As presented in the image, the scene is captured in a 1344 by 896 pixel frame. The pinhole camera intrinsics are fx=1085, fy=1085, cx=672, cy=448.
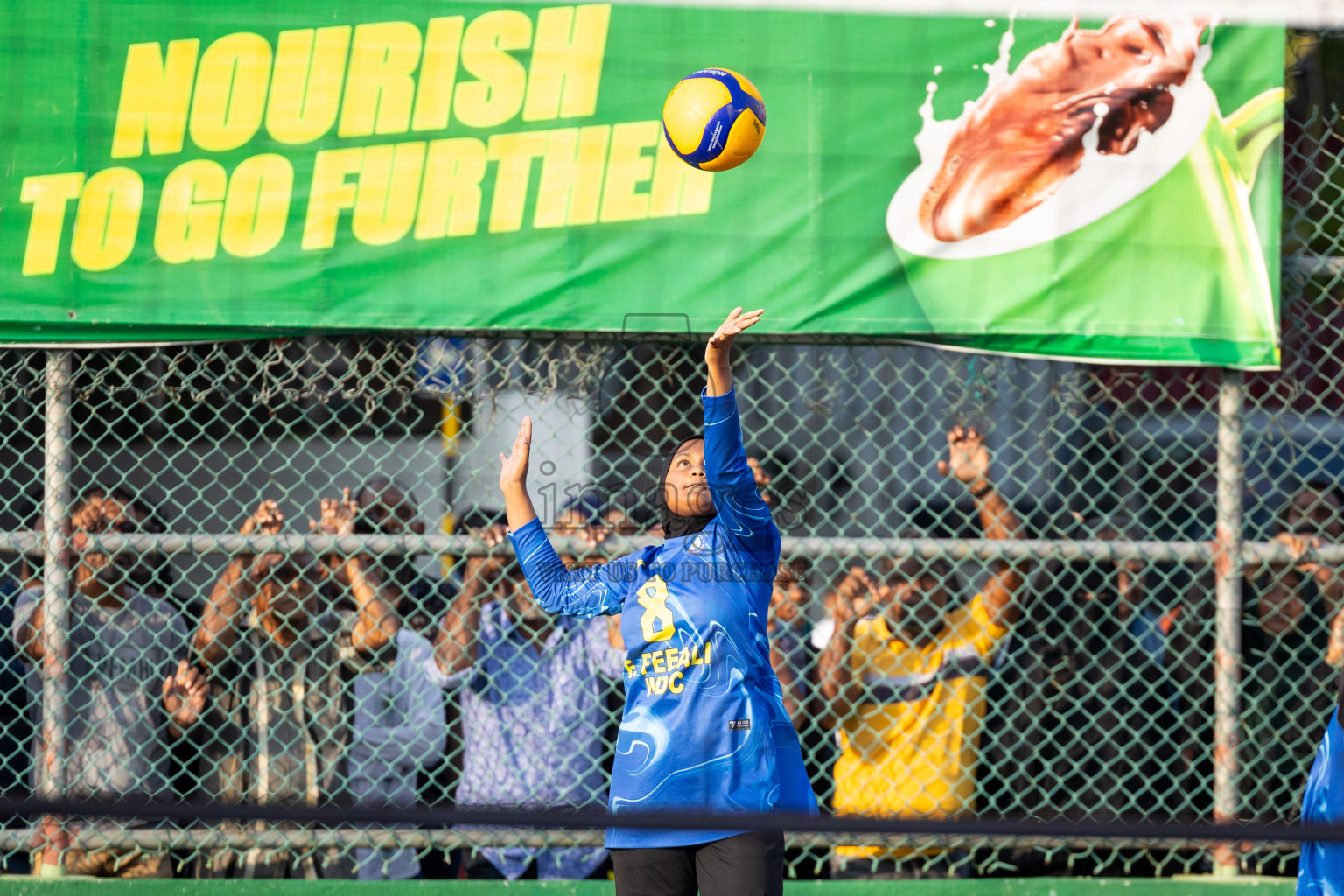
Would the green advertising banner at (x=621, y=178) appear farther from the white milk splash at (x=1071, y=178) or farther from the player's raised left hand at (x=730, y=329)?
the player's raised left hand at (x=730, y=329)

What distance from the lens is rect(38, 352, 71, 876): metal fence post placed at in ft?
11.8

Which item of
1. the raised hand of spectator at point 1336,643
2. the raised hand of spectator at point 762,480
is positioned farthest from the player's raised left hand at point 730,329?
the raised hand of spectator at point 1336,643

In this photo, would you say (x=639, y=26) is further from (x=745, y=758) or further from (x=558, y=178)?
(x=745, y=758)

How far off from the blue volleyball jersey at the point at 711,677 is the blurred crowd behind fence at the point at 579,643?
2.99 feet

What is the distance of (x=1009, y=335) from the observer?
373cm

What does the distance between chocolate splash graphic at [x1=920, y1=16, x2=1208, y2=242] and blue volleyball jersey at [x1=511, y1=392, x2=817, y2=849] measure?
1.60 m

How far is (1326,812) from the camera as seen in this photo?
260 centimetres

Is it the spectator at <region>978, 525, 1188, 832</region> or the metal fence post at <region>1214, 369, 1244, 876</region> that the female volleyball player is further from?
the metal fence post at <region>1214, 369, 1244, 876</region>

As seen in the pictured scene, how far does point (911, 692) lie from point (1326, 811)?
1451 mm

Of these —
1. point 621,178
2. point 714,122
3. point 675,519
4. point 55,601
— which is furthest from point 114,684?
point 714,122

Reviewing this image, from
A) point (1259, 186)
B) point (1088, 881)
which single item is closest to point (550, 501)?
point (1088, 881)

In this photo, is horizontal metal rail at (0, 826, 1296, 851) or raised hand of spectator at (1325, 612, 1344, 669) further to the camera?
raised hand of spectator at (1325, 612, 1344, 669)

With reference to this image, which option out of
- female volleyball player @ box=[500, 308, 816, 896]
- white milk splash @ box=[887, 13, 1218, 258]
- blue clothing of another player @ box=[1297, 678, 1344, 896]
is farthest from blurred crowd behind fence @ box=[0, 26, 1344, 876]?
blue clothing of another player @ box=[1297, 678, 1344, 896]

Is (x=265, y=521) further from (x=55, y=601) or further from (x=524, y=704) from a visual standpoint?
(x=524, y=704)
